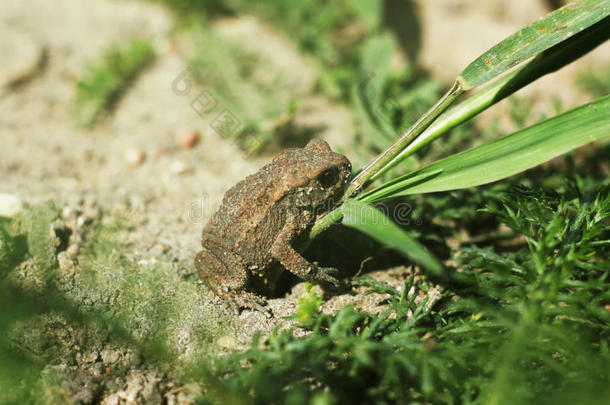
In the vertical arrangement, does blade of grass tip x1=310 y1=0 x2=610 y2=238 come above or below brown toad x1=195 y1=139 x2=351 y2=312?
above

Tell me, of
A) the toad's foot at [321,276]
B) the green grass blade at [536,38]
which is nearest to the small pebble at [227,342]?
the toad's foot at [321,276]

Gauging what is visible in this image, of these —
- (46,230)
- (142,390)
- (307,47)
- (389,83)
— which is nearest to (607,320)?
(142,390)

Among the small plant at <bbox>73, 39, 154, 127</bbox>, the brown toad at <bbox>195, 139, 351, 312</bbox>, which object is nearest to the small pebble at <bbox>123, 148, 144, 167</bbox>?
the small plant at <bbox>73, 39, 154, 127</bbox>

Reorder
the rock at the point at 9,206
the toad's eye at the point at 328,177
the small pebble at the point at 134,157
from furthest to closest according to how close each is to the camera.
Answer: the small pebble at the point at 134,157
the rock at the point at 9,206
the toad's eye at the point at 328,177

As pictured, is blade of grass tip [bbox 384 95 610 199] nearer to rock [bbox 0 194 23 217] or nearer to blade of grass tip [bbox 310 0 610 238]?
blade of grass tip [bbox 310 0 610 238]

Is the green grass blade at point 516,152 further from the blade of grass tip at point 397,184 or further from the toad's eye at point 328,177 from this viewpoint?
the toad's eye at point 328,177
